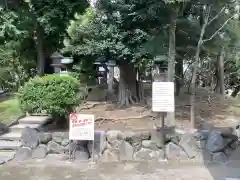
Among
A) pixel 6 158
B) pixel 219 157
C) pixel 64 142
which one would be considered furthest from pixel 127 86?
pixel 6 158

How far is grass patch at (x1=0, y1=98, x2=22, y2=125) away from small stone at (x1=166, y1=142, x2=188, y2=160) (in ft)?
14.5

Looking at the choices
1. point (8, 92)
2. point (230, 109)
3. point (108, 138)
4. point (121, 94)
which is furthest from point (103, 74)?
point (108, 138)

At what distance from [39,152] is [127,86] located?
5.04m

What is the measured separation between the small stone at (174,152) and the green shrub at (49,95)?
230 cm

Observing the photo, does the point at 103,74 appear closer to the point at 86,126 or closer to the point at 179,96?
the point at 179,96

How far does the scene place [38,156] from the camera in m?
6.71

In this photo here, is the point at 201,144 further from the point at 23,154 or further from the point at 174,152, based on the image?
the point at 23,154

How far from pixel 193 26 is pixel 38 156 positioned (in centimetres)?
619

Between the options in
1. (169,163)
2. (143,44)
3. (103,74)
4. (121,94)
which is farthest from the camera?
(103,74)

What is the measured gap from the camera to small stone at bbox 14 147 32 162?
21.9ft

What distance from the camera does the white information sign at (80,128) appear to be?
645 centimetres

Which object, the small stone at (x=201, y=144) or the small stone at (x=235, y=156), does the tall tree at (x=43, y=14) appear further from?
the small stone at (x=235, y=156)

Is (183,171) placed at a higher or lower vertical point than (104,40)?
lower

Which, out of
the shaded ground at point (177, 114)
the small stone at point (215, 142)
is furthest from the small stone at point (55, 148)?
the small stone at point (215, 142)
